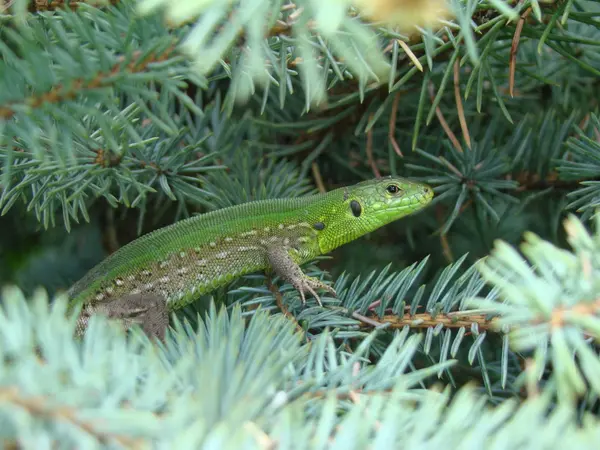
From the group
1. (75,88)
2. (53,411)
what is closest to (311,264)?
(75,88)

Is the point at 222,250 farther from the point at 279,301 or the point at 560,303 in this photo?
the point at 560,303

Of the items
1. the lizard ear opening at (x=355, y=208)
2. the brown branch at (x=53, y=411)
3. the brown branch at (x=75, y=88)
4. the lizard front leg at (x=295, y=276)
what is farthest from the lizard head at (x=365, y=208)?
the brown branch at (x=53, y=411)

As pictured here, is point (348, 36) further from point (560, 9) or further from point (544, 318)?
point (560, 9)

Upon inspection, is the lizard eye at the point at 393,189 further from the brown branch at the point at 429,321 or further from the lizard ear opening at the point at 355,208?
the brown branch at the point at 429,321

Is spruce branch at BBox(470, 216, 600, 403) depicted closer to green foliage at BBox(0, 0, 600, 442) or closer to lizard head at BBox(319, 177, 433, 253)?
green foliage at BBox(0, 0, 600, 442)

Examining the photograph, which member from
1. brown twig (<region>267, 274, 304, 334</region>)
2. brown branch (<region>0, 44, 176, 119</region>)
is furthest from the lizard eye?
brown branch (<region>0, 44, 176, 119</region>)
